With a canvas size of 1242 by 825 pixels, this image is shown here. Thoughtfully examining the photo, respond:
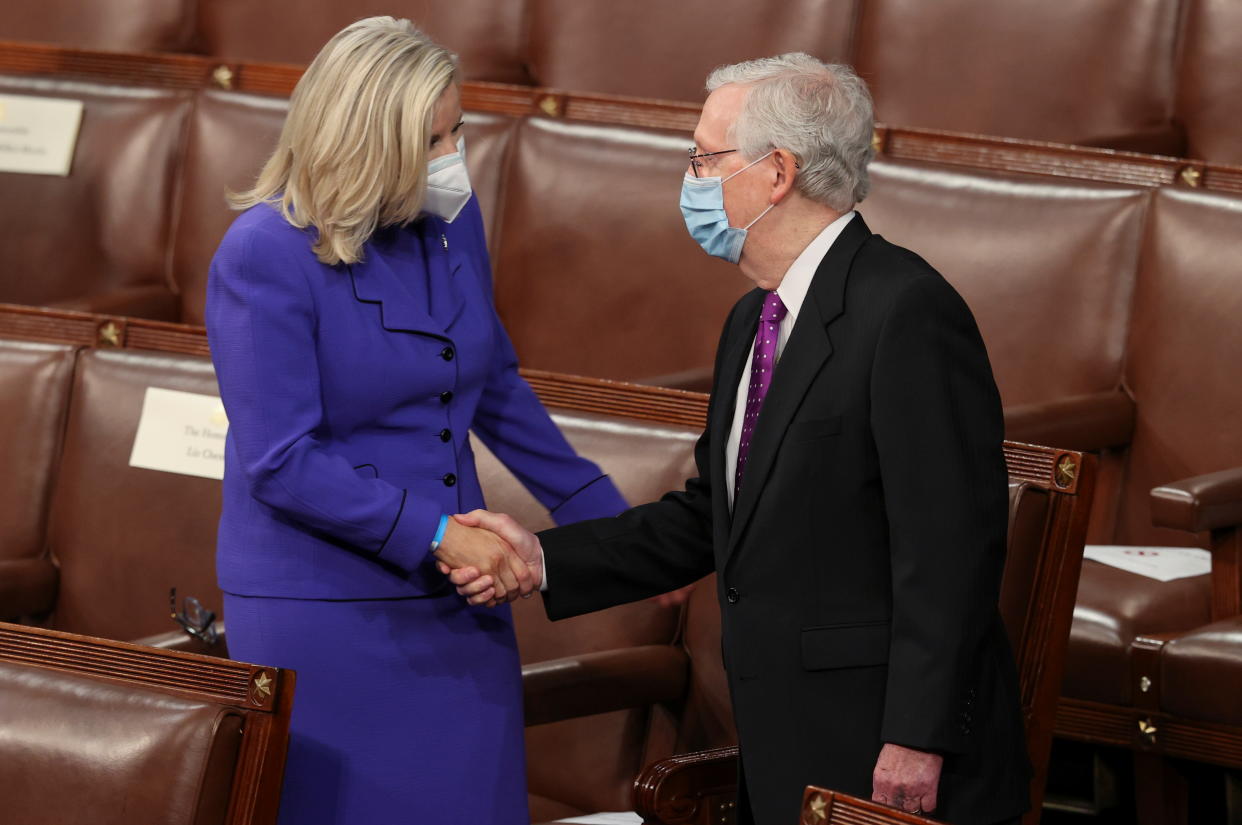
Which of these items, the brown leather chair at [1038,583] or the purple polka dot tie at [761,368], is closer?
the purple polka dot tie at [761,368]

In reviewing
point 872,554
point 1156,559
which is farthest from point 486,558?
point 1156,559

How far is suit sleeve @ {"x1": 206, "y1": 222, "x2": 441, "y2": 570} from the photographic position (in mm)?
1213

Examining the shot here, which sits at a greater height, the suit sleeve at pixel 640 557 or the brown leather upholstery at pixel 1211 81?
the brown leather upholstery at pixel 1211 81

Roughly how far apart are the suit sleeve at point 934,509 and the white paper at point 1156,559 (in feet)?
2.46

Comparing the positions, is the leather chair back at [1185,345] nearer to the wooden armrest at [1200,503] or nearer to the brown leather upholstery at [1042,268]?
the brown leather upholstery at [1042,268]

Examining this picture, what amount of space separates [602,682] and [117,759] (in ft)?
1.88

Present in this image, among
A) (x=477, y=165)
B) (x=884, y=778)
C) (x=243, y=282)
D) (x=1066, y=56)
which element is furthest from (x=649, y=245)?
(x=884, y=778)

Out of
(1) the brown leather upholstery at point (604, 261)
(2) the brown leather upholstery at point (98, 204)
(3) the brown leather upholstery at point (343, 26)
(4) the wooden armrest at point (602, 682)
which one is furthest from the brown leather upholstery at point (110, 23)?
(4) the wooden armrest at point (602, 682)

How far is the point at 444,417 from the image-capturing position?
130 cm

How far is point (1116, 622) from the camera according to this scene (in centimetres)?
163

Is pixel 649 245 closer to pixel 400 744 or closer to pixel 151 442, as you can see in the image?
pixel 151 442

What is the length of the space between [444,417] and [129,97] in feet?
4.31

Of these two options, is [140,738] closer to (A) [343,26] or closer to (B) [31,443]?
(B) [31,443]

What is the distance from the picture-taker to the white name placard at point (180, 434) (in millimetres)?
1760
